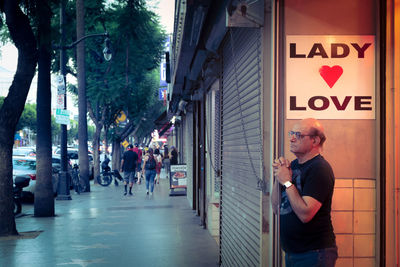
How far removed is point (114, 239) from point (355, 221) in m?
6.62

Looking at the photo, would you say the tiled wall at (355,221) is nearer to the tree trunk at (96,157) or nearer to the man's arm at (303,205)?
the man's arm at (303,205)

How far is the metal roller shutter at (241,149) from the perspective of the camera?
4.92 m

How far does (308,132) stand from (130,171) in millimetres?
17332

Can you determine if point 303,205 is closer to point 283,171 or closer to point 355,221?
point 283,171

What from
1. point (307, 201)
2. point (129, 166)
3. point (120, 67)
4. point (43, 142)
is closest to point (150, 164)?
point (129, 166)

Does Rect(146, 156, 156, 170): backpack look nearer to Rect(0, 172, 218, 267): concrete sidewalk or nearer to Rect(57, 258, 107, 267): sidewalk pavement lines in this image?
Rect(0, 172, 218, 267): concrete sidewalk

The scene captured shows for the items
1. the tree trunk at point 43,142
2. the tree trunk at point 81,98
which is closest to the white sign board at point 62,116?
the tree trunk at point 43,142

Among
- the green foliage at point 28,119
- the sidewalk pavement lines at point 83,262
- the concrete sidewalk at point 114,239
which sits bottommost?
the concrete sidewalk at point 114,239

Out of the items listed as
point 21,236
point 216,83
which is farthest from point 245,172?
point 21,236

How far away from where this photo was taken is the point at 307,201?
129 inches

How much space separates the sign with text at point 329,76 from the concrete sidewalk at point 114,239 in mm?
4323

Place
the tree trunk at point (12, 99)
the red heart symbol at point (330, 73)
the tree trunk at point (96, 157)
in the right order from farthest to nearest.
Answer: the tree trunk at point (96, 157) → the tree trunk at point (12, 99) → the red heart symbol at point (330, 73)

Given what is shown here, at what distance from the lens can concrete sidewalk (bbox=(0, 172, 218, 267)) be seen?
820cm

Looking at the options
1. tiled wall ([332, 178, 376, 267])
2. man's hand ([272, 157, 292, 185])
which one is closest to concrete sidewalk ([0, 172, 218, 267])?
tiled wall ([332, 178, 376, 267])
